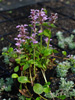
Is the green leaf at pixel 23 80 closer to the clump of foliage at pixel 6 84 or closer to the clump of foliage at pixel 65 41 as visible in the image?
the clump of foliage at pixel 6 84

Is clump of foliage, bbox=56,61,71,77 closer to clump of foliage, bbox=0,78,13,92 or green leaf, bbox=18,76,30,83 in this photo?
green leaf, bbox=18,76,30,83

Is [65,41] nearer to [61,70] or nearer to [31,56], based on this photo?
[61,70]

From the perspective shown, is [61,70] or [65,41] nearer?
[61,70]

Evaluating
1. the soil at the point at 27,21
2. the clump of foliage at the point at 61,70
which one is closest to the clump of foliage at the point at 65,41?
the soil at the point at 27,21

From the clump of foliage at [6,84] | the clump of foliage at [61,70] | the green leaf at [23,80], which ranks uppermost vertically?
the green leaf at [23,80]

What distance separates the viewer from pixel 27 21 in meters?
3.57

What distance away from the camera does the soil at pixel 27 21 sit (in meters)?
2.46

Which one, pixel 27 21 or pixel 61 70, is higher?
pixel 27 21

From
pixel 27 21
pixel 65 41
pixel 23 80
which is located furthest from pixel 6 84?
pixel 27 21

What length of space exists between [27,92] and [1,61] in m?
0.78

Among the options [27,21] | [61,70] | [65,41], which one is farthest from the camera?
[27,21]

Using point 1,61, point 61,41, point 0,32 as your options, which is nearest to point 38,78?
point 1,61

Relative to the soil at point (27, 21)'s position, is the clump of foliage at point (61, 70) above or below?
below

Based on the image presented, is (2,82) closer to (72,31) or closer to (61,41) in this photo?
(61,41)
